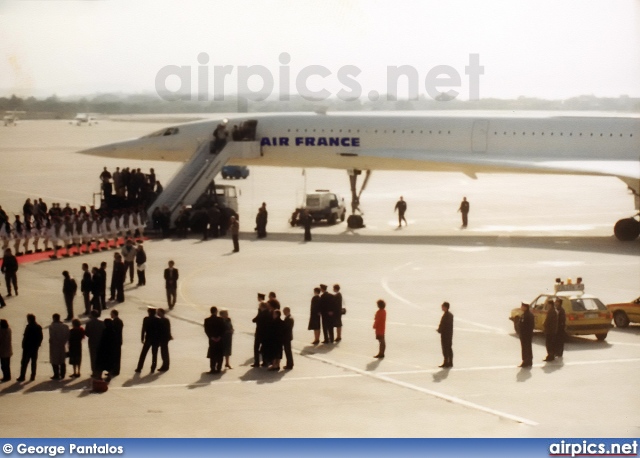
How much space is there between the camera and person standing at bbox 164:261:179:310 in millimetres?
21281

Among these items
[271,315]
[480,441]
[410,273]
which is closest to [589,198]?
[410,273]

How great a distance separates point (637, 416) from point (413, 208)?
30.4 metres

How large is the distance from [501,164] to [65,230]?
13661 millimetres

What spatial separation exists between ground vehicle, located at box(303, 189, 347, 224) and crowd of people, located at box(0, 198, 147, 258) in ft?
25.7

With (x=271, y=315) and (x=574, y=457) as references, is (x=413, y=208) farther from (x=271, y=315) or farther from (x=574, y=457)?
(x=574, y=457)

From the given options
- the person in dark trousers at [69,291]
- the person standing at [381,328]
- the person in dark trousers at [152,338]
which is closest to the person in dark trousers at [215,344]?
the person in dark trousers at [152,338]

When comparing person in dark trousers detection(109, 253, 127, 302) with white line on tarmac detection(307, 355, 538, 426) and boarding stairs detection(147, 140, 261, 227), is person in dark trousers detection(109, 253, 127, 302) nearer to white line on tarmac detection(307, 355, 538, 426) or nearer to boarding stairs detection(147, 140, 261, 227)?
white line on tarmac detection(307, 355, 538, 426)

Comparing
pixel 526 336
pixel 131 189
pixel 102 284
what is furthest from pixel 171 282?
pixel 131 189

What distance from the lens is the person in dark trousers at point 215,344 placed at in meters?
16.1

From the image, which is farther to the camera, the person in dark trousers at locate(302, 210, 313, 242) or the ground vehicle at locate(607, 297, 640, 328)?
the person in dark trousers at locate(302, 210, 313, 242)

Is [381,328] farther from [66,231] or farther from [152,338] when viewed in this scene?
[66,231]

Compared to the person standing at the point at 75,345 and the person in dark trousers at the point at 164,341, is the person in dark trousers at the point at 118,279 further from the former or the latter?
the person standing at the point at 75,345

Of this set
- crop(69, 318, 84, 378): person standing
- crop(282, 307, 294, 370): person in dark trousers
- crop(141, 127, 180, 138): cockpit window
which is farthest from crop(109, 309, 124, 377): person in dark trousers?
crop(141, 127, 180, 138): cockpit window

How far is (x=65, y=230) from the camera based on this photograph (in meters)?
28.2
